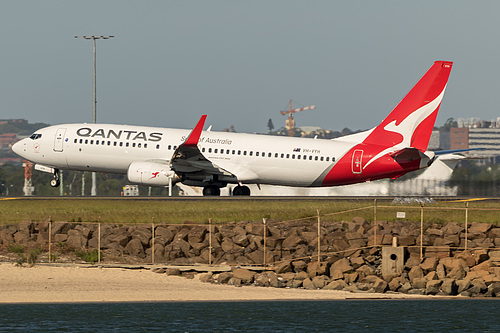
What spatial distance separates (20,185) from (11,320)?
499ft

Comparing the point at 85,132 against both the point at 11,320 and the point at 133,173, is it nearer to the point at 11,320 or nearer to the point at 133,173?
the point at 133,173

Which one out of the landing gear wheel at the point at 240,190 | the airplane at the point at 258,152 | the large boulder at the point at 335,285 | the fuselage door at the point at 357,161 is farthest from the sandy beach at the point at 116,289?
the landing gear wheel at the point at 240,190

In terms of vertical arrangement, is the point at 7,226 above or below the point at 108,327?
above

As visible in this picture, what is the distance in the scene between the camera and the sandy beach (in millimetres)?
40719

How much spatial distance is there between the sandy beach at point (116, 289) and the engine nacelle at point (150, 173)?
1816cm

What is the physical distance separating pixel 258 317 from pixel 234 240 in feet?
29.0

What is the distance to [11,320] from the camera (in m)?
39.0

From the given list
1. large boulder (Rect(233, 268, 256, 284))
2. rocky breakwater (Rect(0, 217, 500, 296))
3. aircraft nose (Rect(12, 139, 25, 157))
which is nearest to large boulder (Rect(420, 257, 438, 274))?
rocky breakwater (Rect(0, 217, 500, 296))

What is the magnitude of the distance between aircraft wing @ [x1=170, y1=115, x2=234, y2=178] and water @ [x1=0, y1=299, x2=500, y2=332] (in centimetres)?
2114

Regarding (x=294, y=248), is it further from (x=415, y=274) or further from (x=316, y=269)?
(x=415, y=274)

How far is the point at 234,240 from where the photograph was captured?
158 feet

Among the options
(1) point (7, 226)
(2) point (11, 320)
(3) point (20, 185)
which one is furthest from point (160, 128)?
(3) point (20, 185)

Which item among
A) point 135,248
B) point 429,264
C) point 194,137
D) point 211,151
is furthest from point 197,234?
point 211,151

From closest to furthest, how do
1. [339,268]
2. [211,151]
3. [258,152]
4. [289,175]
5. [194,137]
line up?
[339,268]
[194,137]
[289,175]
[258,152]
[211,151]
